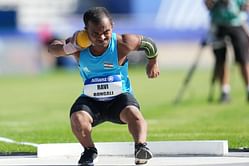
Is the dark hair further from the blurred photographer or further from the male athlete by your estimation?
the blurred photographer

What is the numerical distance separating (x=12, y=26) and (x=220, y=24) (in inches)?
916

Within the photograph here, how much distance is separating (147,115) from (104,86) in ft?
21.1

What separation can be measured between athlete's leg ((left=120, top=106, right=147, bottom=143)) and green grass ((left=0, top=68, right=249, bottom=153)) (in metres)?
1.84

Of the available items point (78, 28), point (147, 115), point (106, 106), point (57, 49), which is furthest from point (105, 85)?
point (78, 28)

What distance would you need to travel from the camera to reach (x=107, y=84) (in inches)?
330

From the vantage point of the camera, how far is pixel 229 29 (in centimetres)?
1648

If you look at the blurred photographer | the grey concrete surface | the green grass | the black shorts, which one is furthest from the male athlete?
the blurred photographer

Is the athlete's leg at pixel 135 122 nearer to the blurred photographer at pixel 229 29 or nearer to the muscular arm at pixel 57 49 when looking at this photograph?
the muscular arm at pixel 57 49

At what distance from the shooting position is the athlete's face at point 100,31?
26.1ft

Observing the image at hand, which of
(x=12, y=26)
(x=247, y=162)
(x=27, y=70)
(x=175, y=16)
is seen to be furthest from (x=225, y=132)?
(x=175, y=16)

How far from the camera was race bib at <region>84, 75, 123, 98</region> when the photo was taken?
27.5 feet

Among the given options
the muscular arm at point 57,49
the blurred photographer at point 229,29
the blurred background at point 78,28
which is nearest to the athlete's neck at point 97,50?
the muscular arm at point 57,49

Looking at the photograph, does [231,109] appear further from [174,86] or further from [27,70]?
[27,70]

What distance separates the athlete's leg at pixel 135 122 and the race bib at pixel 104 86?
0.76 feet
